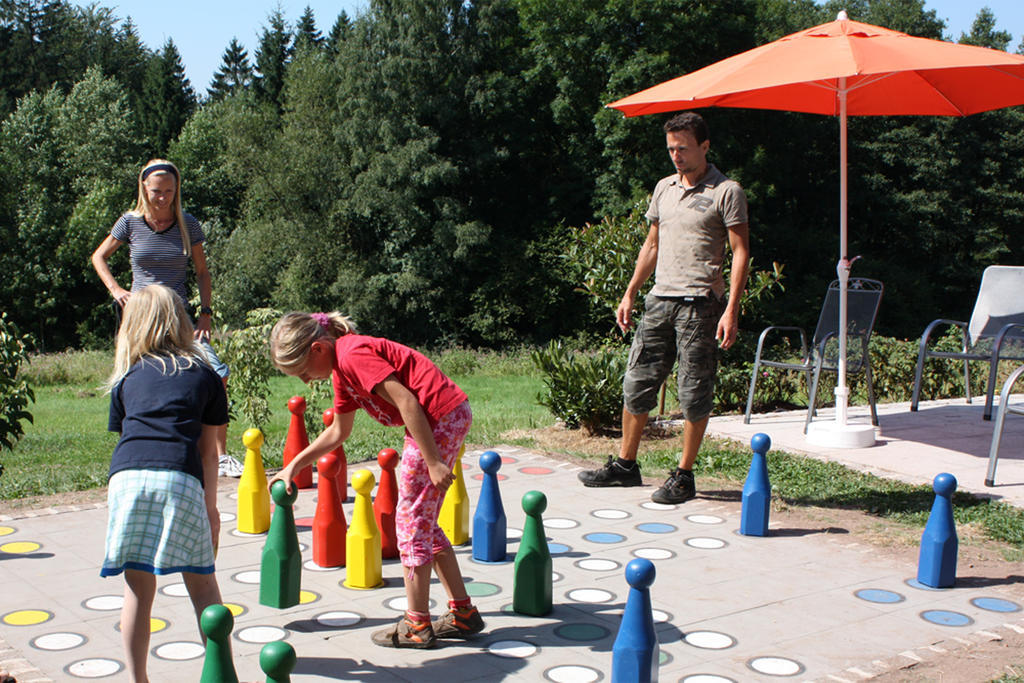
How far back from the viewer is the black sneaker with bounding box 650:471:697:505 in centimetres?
550

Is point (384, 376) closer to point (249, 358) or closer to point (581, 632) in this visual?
point (581, 632)

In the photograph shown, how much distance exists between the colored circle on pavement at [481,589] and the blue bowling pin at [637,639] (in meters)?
1.17

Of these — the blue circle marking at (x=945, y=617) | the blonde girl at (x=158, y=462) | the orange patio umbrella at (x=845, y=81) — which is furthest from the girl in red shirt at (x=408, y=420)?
the orange patio umbrella at (x=845, y=81)

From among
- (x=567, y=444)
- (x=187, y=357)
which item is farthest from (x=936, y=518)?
(x=567, y=444)

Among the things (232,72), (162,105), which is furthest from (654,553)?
(232,72)

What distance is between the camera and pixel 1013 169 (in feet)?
103

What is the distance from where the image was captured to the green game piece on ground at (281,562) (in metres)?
3.82

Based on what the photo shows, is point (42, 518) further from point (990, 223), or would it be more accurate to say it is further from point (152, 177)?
point (990, 223)

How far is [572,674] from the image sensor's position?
10.7 feet

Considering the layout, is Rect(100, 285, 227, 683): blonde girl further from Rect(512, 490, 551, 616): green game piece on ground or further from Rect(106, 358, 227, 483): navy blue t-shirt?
Rect(512, 490, 551, 616): green game piece on ground

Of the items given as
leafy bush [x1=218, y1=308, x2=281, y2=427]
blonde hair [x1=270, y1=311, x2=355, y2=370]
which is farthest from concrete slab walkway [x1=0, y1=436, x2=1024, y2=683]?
leafy bush [x1=218, y1=308, x2=281, y2=427]

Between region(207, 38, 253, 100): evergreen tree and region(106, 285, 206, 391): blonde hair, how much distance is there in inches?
2693

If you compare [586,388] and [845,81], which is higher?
[845,81]

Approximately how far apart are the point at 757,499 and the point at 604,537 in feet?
2.65
